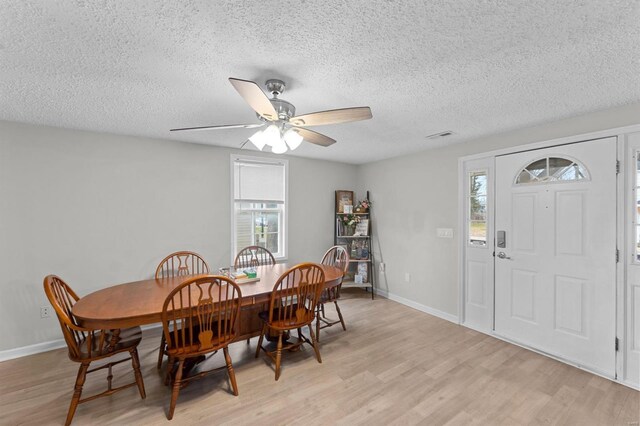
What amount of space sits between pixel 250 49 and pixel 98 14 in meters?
0.69

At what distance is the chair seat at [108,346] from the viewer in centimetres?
184

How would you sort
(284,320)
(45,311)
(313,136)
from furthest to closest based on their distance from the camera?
(45,311) → (284,320) → (313,136)

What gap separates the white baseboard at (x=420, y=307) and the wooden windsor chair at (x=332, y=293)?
1178 mm

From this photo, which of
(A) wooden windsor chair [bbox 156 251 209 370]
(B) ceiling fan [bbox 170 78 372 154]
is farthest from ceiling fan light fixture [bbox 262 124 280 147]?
(A) wooden windsor chair [bbox 156 251 209 370]

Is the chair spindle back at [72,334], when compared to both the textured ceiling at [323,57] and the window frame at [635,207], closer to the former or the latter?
the textured ceiling at [323,57]

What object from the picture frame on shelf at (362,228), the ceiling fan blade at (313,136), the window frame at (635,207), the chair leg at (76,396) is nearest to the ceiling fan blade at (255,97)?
the ceiling fan blade at (313,136)

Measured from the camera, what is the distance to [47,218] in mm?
2820

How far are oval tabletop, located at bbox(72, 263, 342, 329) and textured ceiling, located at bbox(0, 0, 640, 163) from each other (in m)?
1.60

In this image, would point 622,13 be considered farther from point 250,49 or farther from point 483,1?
point 250,49

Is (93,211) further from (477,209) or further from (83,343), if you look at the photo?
(477,209)

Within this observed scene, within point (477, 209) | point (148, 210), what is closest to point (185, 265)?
point (148, 210)

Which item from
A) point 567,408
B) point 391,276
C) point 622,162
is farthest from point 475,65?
point 391,276

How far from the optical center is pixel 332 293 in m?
3.24

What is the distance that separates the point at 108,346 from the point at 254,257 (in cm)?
196
